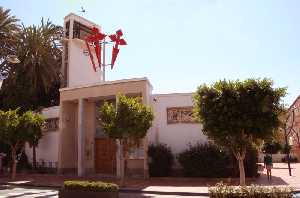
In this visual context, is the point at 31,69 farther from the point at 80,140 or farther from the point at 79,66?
the point at 80,140

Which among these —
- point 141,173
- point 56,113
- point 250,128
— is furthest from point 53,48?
point 250,128

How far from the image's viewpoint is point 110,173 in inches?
1136

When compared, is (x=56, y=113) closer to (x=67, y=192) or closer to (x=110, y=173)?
(x=110, y=173)

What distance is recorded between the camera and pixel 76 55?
3566 cm

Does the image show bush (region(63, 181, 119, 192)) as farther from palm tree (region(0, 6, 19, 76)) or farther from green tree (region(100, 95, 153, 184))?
palm tree (region(0, 6, 19, 76))

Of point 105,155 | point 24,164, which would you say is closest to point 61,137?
point 105,155

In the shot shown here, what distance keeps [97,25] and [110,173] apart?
16.4m

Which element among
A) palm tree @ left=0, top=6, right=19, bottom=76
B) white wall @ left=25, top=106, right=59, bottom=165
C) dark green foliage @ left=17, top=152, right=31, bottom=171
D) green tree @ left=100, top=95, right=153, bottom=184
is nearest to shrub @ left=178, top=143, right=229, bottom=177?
green tree @ left=100, top=95, right=153, bottom=184

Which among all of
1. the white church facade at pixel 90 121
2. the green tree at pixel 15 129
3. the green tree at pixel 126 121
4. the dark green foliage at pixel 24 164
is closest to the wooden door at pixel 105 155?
the white church facade at pixel 90 121

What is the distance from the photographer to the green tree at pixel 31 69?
114 ft

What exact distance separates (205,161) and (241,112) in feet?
27.1

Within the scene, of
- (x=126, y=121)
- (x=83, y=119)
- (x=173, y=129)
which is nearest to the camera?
(x=126, y=121)

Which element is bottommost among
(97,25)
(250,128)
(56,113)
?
(250,128)

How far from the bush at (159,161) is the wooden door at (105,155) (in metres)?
4.28
